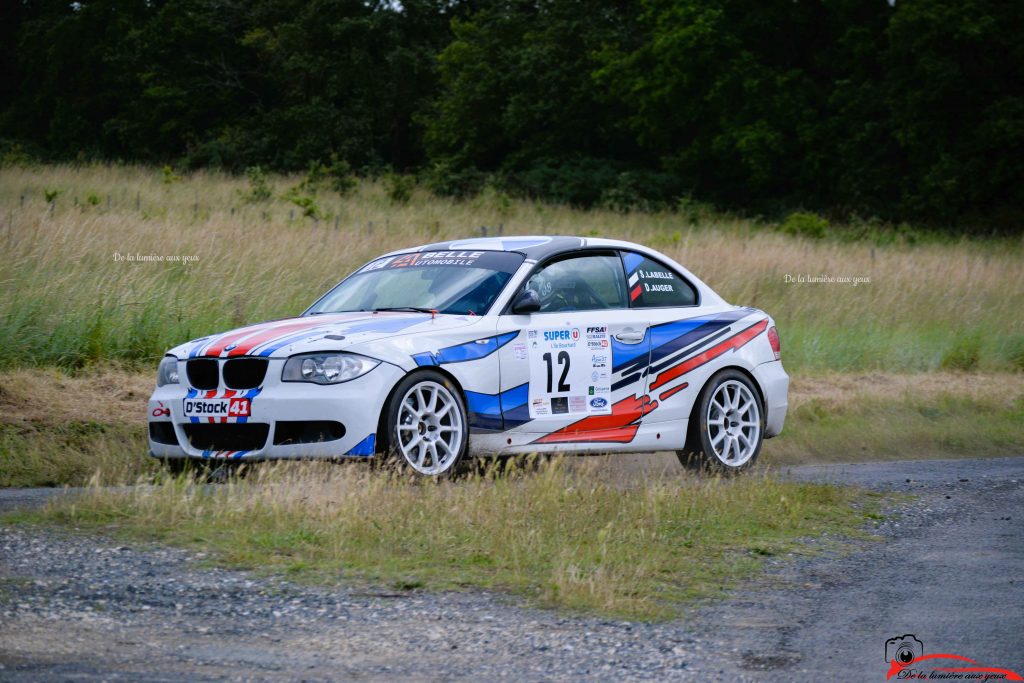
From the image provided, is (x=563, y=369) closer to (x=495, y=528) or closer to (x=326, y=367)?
(x=326, y=367)

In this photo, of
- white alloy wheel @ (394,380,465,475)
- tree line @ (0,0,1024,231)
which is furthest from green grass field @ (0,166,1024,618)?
tree line @ (0,0,1024,231)

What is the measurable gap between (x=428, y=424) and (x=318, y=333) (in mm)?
879

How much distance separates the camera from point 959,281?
22516 millimetres

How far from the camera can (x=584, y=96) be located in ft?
143

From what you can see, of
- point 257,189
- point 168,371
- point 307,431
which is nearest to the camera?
point 307,431

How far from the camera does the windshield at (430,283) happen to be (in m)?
9.05

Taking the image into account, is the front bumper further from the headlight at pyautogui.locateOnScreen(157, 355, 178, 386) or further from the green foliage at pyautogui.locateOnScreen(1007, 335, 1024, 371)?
the green foliage at pyautogui.locateOnScreen(1007, 335, 1024, 371)

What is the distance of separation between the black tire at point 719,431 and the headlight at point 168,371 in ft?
11.7

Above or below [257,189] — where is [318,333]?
below

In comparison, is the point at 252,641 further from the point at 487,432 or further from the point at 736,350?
the point at 736,350

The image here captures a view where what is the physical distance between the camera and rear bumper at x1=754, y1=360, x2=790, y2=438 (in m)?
10.2

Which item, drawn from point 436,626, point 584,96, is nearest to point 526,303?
point 436,626
